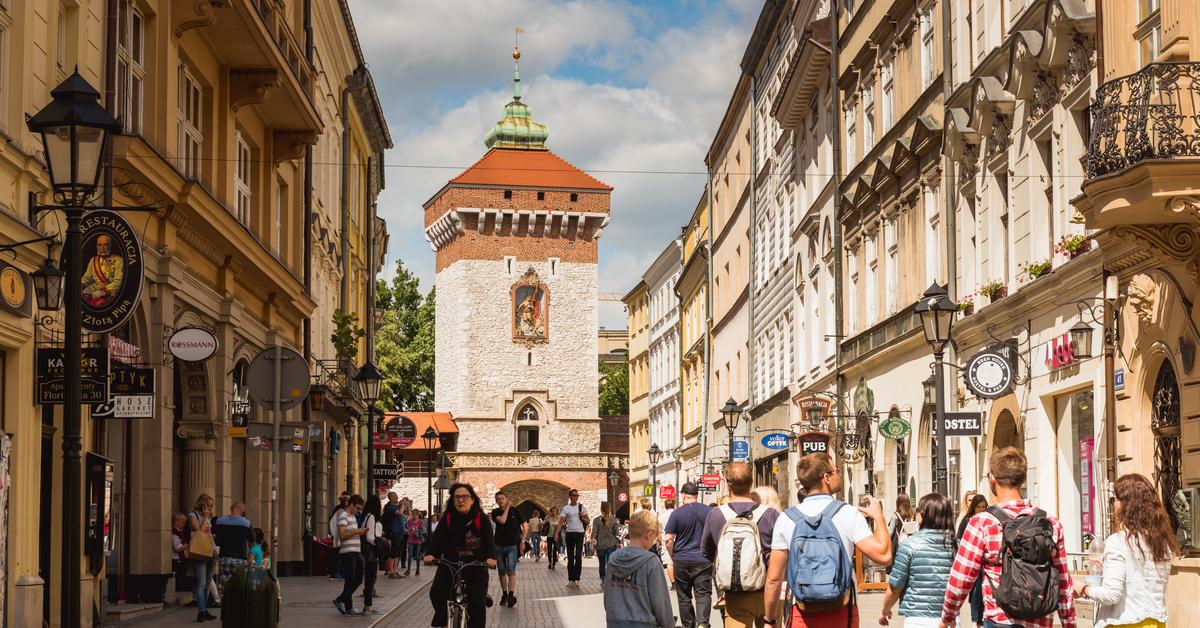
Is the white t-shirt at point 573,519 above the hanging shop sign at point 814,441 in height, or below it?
below

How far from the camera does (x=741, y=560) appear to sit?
1212 centimetres

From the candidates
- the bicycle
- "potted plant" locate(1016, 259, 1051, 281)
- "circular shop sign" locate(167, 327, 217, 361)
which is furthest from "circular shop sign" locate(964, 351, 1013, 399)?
"circular shop sign" locate(167, 327, 217, 361)

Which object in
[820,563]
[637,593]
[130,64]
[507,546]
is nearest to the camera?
[820,563]

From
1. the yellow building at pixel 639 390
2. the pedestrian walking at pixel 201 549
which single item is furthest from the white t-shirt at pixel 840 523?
the yellow building at pixel 639 390

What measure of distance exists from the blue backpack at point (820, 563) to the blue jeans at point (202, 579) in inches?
479

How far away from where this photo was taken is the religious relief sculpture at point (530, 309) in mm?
92312

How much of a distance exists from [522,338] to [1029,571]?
275 ft

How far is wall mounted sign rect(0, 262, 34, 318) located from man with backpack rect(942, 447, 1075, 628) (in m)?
9.43

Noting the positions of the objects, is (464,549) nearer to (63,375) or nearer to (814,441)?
(63,375)

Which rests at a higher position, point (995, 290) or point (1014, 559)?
point (995, 290)

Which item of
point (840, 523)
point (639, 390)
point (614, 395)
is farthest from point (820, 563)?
point (614, 395)

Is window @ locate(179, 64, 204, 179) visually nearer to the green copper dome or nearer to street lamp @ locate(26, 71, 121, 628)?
street lamp @ locate(26, 71, 121, 628)

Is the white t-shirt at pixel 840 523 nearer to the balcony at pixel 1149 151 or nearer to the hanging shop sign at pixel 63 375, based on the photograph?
the balcony at pixel 1149 151

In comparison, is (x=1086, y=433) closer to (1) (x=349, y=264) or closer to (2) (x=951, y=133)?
(2) (x=951, y=133)
